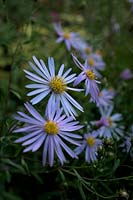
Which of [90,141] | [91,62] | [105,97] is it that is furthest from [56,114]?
[91,62]

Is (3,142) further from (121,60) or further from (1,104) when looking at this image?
(121,60)

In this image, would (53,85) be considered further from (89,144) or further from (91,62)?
(91,62)

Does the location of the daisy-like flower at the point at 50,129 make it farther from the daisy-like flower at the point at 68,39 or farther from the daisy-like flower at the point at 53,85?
the daisy-like flower at the point at 68,39

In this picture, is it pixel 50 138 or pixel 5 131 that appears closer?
pixel 50 138

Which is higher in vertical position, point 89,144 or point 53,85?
point 53,85

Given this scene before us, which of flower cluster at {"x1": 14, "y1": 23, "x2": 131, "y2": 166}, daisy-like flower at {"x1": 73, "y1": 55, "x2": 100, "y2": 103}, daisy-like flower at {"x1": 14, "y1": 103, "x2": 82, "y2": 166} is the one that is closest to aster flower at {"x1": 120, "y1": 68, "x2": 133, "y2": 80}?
flower cluster at {"x1": 14, "y1": 23, "x2": 131, "y2": 166}

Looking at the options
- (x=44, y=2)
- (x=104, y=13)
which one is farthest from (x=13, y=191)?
(x=44, y=2)
